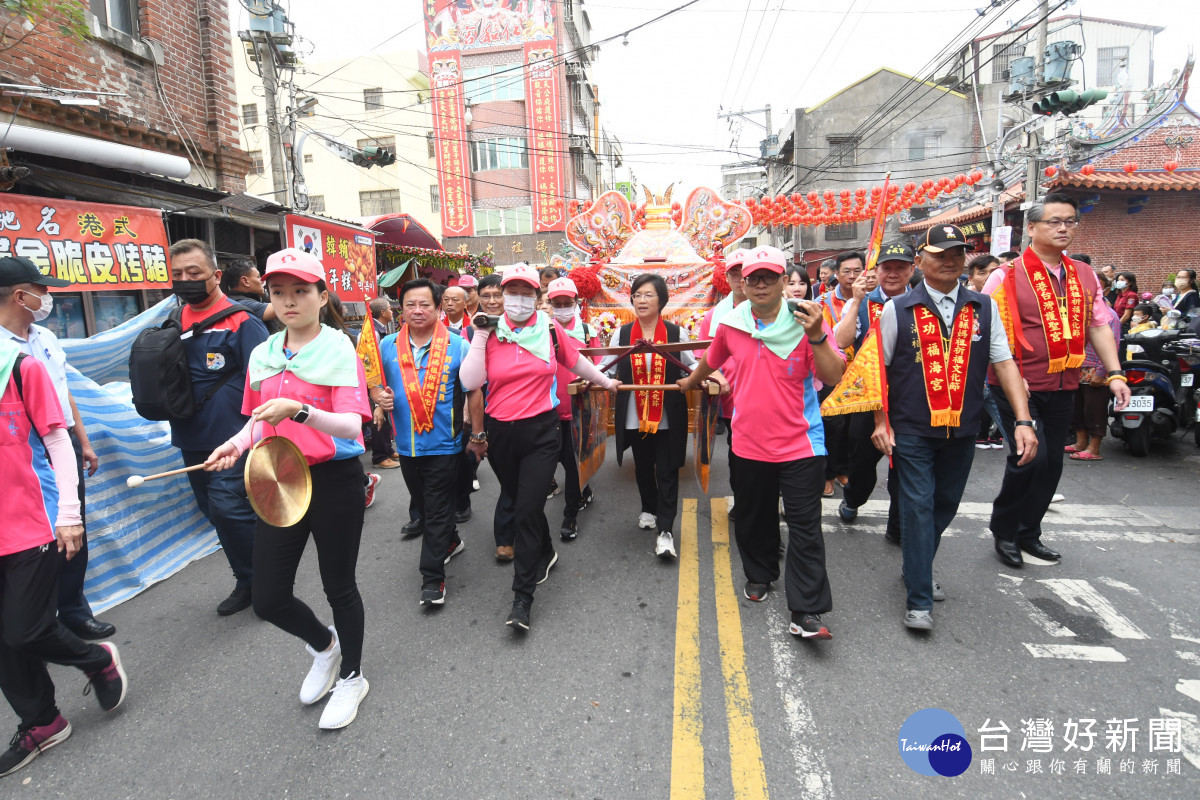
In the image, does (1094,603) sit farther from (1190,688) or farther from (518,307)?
(518,307)

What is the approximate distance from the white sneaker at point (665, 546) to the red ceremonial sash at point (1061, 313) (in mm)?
2449

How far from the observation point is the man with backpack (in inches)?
132

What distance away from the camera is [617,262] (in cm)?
691

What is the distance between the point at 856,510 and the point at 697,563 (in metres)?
1.39

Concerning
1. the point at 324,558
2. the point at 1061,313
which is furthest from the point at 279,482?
the point at 1061,313

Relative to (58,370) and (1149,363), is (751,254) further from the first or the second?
(1149,363)

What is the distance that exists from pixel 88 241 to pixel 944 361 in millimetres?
7038

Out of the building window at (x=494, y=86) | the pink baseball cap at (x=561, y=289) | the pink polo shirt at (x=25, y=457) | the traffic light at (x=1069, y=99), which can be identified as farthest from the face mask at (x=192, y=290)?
the building window at (x=494, y=86)

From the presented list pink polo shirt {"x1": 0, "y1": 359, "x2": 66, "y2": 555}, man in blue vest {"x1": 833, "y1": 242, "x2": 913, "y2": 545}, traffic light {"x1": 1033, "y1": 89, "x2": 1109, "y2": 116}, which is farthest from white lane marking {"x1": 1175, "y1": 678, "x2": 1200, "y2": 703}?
traffic light {"x1": 1033, "y1": 89, "x2": 1109, "y2": 116}

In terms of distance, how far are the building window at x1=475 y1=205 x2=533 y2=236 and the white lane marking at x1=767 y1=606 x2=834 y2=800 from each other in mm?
33795

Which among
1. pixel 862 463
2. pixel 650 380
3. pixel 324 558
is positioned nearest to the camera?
pixel 324 558

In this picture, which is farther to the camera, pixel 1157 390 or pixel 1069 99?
pixel 1069 99

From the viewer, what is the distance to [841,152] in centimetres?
3014

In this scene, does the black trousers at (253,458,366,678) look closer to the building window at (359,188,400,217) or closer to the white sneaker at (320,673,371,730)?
the white sneaker at (320,673,371,730)
